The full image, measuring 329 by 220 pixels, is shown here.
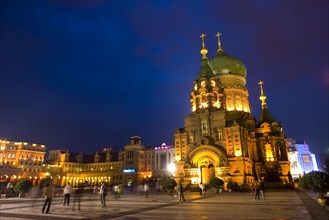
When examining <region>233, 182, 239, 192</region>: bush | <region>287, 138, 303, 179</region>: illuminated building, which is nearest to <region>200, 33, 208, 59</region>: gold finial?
<region>233, 182, 239, 192</region>: bush

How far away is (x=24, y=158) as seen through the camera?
294ft

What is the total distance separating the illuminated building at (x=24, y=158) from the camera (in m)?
85.8

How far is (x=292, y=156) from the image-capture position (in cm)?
12031

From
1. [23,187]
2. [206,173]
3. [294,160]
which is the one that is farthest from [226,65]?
[294,160]

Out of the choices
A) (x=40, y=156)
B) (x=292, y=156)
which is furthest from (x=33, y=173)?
(x=292, y=156)

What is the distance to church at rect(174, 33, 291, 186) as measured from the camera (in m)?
44.4

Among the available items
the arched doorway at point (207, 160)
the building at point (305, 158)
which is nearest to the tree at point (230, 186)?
the arched doorway at point (207, 160)

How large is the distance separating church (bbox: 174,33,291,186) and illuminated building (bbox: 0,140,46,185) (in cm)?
6329

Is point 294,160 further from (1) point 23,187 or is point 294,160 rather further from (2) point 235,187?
(1) point 23,187

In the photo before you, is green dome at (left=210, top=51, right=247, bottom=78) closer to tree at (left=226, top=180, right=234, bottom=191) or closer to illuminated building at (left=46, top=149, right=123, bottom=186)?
tree at (left=226, top=180, right=234, bottom=191)

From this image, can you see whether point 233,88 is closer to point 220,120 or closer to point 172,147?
point 220,120

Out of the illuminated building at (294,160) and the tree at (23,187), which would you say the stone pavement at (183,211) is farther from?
the illuminated building at (294,160)

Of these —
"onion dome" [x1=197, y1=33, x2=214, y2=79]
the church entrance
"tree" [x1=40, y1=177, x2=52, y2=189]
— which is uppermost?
"onion dome" [x1=197, y1=33, x2=214, y2=79]

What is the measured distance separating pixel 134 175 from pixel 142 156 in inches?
342
